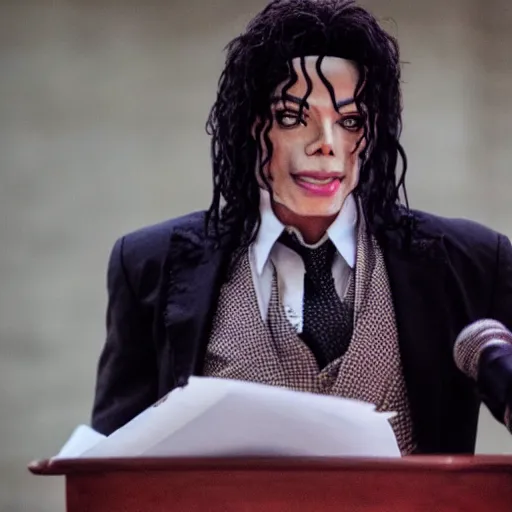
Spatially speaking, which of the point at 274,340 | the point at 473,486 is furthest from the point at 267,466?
the point at 274,340

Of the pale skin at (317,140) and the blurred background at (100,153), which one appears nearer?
the pale skin at (317,140)

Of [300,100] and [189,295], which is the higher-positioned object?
[300,100]

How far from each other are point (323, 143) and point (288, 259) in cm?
13

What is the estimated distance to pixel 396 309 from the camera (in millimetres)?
1047

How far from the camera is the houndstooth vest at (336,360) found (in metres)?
1.01

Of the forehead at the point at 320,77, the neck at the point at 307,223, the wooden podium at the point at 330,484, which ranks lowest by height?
the wooden podium at the point at 330,484

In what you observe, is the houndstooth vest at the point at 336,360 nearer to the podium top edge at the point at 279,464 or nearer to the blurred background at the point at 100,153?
the podium top edge at the point at 279,464

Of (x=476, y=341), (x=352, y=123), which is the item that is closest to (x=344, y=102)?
(x=352, y=123)

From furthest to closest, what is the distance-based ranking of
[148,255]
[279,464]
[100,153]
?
[100,153] → [148,255] → [279,464]

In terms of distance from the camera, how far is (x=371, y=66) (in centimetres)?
107

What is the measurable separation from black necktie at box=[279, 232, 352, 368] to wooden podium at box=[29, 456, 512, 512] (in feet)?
1.06

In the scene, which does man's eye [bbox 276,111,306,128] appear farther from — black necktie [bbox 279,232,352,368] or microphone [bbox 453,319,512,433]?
microphone [bbox 453,319,512,433]

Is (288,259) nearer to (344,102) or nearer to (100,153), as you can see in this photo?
(344,102)

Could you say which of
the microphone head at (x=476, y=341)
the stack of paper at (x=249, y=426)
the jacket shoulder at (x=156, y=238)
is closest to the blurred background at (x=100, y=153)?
the jacket shoulder at (x=156, y=238)
